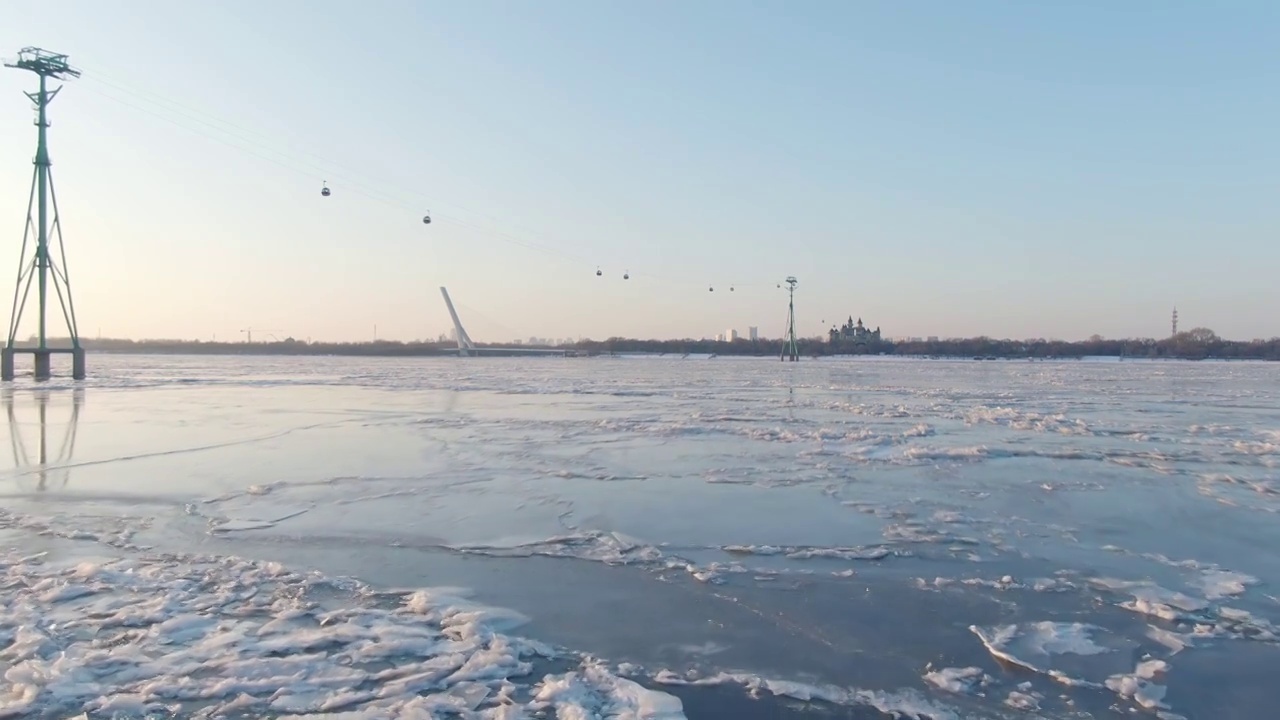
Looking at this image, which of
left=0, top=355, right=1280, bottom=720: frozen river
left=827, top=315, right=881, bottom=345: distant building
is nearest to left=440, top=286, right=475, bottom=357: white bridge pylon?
left=827, top=315, right=881, bottom=345: distant building

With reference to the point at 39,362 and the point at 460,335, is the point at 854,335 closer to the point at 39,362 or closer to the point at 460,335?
the point at 460,335

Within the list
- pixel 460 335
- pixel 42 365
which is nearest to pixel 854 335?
pixel 460 335

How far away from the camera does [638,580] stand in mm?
5043

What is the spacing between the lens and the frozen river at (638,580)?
3.47 meters

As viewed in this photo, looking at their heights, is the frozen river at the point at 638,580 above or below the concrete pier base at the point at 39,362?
below

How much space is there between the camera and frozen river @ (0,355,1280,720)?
11.4 feet

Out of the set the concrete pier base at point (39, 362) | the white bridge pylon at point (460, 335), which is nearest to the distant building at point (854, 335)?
the white bridge pylon at point (460, 335)

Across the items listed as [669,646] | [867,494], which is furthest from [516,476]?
[669,646]

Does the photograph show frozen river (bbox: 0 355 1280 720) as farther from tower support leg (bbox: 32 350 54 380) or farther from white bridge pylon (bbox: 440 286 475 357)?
white bridge pylon (bbox: 440 286 475 357)

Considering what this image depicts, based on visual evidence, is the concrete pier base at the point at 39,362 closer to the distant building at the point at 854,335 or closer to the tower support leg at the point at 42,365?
the tower support leg at the point at 42,365

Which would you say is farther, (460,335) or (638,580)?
(460,335)

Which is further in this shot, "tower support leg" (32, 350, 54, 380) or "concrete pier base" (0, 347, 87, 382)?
"tower support leg" (32, 350, 54, 380)

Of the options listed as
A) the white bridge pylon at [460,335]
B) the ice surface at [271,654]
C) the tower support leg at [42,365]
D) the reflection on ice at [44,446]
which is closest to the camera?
the ice surface at [271,654]

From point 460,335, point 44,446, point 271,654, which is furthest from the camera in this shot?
point 460,335
